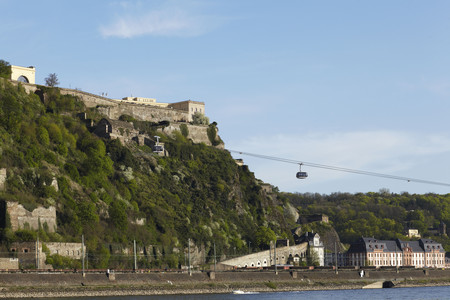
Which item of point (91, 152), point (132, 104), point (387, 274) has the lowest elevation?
point (387, 274)

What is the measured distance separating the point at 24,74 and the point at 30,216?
134 ft

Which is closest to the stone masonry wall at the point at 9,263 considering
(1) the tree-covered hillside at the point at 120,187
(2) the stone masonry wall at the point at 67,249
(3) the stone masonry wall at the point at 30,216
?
(1) the tree-covered hillside at the point at 120,187

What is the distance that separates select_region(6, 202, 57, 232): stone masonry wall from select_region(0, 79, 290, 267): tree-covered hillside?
856 millimetres

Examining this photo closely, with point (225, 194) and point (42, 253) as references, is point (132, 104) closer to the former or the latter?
point (225, 194)

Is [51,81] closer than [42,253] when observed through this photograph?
No

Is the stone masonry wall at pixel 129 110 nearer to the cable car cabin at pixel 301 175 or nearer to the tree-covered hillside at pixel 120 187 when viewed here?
the tree-covered hillside at pixel 120 187

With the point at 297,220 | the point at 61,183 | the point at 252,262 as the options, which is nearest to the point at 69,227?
the point at 61,183

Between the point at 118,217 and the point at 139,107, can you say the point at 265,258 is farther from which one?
the point at 139,107

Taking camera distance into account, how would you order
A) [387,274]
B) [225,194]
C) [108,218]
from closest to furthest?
1. [108,218]
2. [387,274]
3. [225,194]

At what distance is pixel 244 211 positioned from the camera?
5167 inches

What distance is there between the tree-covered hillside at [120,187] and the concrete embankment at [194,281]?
1220 centimetres

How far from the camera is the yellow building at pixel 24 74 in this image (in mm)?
123938

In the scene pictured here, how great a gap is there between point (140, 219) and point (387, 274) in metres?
35.7

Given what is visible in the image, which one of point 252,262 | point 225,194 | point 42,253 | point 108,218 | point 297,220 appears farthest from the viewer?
point 297,220
